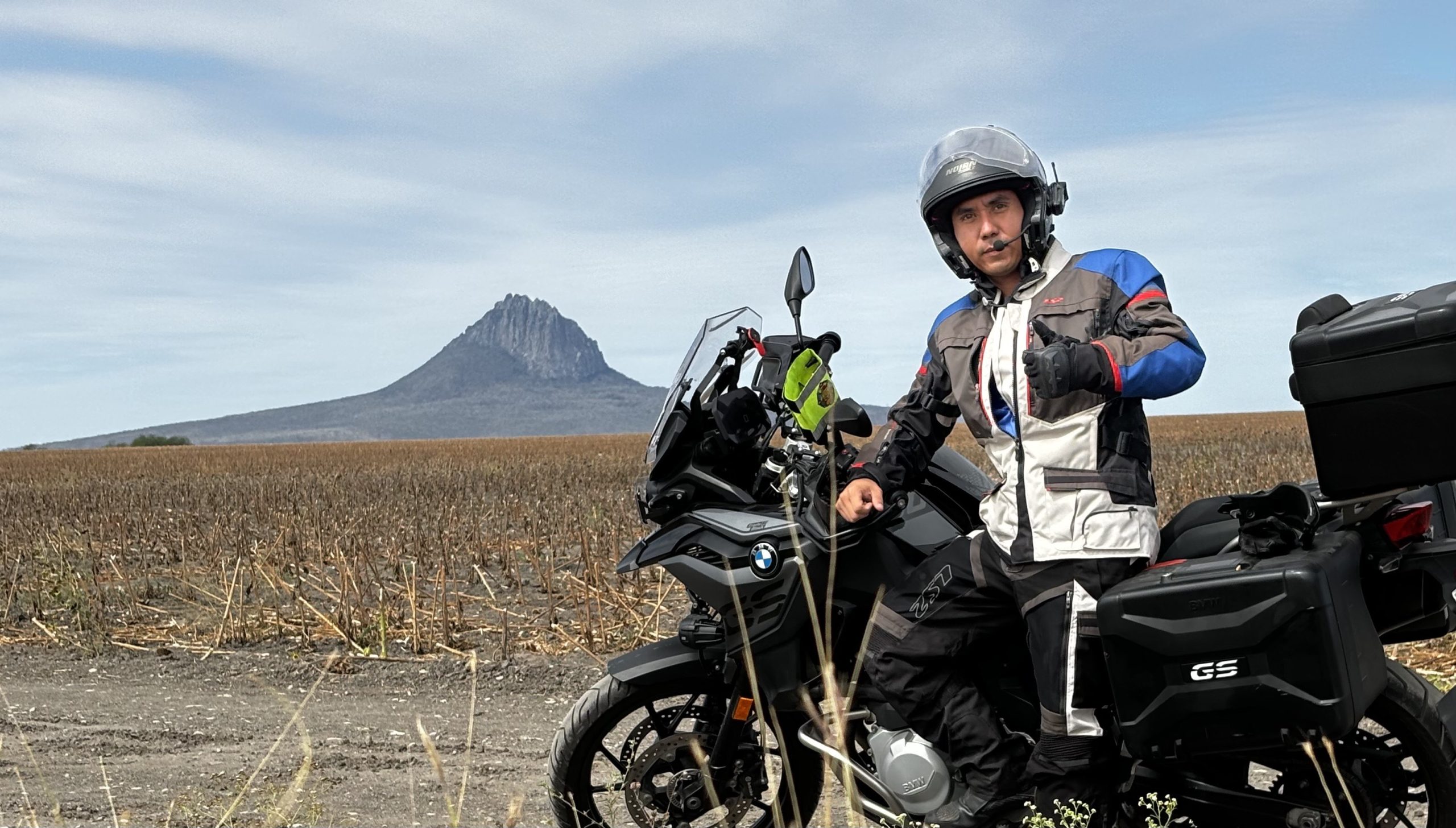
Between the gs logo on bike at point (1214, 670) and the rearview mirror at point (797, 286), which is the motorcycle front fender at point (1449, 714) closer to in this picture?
the gs logo on bike at point (1214, 670)

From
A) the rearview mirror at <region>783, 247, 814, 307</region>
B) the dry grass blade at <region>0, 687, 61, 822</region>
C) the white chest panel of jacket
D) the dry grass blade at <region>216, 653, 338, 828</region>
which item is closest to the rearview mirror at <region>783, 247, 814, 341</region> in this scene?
the rearview mirror at <region>783, 247, 814, 307</region>

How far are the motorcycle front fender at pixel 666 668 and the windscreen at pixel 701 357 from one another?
59 centimetres

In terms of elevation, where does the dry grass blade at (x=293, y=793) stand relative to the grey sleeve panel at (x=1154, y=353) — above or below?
below

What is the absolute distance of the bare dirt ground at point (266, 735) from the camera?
475 centimetres

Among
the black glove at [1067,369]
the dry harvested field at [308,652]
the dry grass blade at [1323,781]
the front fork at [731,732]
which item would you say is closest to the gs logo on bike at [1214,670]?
the dry grass blade at [1323,781]

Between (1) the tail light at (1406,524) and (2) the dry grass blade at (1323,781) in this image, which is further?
(1) the tail light at (1406,524)

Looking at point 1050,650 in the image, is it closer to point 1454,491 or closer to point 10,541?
point 1454,491

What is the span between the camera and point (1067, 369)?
2879 mm

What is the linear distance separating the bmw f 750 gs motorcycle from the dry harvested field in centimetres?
63

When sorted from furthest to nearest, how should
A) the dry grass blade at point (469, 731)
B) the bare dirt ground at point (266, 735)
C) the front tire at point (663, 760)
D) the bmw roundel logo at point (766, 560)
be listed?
the bare dirt ground at point (266, 735), the front tire at point (663, 760), the dry grass blade at point (469, 731), the bmw roundel logo at point (766, 560)

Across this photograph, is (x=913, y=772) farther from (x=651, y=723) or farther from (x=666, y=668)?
(x=651, y=723)

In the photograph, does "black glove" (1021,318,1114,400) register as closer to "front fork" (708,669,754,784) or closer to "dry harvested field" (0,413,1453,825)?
"front fork" (708,669,754,784)

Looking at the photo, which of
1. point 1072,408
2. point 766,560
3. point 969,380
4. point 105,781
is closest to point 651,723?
point 766,560

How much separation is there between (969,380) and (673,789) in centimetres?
155
